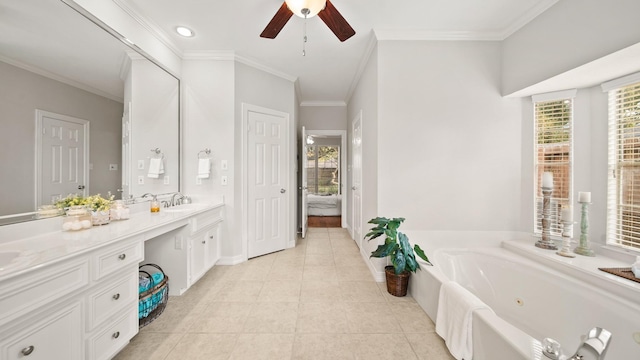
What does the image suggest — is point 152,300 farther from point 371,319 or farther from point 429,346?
point 429,346

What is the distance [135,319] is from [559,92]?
3974 mm

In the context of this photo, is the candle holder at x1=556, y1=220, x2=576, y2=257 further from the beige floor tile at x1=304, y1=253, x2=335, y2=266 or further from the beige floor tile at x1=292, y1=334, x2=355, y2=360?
the beige floor tile at x1=304, y1=253, x2=335, y2=266

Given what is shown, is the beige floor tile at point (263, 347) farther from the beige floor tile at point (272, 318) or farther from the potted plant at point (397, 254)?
the potted plant at point (397, 254)

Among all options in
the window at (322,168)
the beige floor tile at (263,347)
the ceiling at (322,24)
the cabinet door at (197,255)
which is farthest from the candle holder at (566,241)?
the window at (322,168)

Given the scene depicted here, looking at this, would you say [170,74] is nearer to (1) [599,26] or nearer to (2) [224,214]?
(2) [224,214]

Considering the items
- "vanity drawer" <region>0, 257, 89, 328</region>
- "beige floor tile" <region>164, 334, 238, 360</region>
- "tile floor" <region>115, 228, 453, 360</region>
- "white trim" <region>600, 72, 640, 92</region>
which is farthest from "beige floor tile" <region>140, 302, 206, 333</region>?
"white trim" <region>600, 72, 640, 92</region>

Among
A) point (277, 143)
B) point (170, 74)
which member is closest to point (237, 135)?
point (277, 143)

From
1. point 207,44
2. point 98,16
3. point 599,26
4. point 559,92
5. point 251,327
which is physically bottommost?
point 251,327

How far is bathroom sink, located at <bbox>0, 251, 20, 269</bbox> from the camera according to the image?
1014 millimetres

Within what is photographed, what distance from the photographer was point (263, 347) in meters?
1.56

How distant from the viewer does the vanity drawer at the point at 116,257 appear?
1267 millimetres

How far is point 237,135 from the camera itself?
9.80 feet

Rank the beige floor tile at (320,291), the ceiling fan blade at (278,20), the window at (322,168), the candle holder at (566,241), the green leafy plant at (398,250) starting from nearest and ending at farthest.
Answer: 1. the ceiling fan blade at (278,20)
2. the candle holder at (566,241)
3. the green leafy plant at (398,250)
4. the beige floor tile at (320,291)
5. the window at (322,168)

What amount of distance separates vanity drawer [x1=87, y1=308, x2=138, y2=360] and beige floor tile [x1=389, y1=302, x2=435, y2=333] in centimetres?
187
